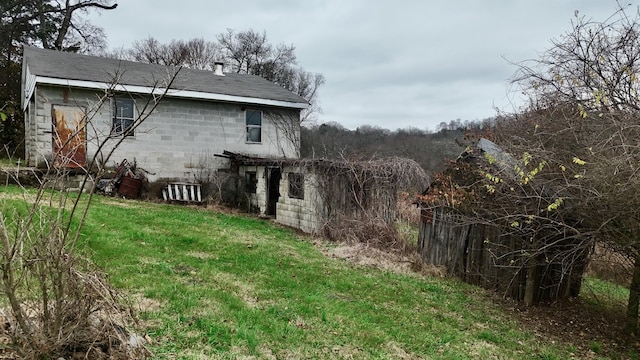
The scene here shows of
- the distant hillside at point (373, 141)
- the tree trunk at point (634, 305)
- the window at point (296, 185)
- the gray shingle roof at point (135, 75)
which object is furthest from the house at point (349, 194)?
the distant hillside at point (373, 141)

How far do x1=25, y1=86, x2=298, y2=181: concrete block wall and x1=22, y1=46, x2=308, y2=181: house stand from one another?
0.03 meters

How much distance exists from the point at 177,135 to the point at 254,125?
2953 millimetres

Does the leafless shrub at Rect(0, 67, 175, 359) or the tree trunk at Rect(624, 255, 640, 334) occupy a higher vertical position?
the leafless shrub at Rect(0, 67, 175, 359)

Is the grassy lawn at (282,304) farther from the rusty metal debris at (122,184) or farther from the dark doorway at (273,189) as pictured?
the dark doorway at (273,189)

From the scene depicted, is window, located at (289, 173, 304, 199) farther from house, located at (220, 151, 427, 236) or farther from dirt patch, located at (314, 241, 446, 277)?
dirt patch, located at (314, 241, 446, 277)

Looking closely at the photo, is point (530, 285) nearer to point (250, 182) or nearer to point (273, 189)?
point (273, 189)

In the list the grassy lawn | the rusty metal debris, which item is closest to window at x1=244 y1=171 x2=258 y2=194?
the rusty metal debris

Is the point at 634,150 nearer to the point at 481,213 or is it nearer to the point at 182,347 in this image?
the point at 481,213

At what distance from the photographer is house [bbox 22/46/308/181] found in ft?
42.3

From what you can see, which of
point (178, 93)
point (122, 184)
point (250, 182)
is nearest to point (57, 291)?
point (122, 184)

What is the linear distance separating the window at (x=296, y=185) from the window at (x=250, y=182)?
234 cm

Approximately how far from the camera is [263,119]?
16609mm

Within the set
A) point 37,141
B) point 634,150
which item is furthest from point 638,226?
point 37,141

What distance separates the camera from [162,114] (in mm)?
14672
